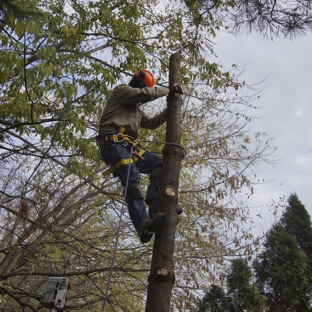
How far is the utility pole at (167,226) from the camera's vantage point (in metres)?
2.22

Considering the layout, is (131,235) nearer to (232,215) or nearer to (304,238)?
(232,215)

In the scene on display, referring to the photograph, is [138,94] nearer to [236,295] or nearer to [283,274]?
[236,295]

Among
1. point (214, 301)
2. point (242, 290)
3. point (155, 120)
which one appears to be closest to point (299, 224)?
point (242, 290)

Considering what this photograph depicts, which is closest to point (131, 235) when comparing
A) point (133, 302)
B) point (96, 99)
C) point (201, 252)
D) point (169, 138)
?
point (133, 302)

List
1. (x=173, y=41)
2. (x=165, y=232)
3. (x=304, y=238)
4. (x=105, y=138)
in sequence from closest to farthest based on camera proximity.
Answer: (x=165, y=232) → (x=105, y=138) → (x=173, y=41) → (x=304, y=238)

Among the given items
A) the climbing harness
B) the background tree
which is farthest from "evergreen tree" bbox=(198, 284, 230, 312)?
the climbing harness

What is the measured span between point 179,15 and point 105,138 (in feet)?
10.5

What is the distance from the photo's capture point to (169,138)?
296cm

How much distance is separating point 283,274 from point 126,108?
653cm

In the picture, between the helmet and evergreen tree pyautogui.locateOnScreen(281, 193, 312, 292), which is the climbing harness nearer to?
the helmet

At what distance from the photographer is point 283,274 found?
26.5 ft

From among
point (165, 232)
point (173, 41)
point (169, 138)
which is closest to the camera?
point (165, 232)

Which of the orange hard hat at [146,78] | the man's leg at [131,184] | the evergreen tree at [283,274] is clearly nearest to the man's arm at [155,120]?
the orange hard hat at [146,78]

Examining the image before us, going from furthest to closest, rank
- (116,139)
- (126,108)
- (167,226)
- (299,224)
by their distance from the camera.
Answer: (299,224)
(126,108)
(116,139)
(167,226)
